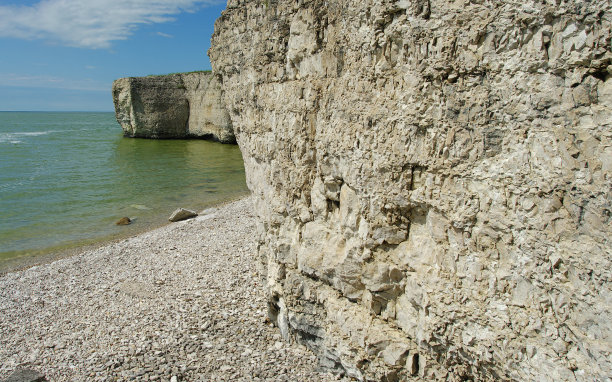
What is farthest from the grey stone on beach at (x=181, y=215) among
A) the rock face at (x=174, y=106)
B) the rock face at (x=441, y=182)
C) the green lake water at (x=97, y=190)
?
the rock face at (x=174, y=106)

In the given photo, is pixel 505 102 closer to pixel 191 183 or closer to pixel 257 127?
pixel 257 127

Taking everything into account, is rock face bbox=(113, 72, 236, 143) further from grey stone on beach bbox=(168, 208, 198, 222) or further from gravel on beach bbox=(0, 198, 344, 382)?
gravel on beach bbox=(0, 198, 344, 382)

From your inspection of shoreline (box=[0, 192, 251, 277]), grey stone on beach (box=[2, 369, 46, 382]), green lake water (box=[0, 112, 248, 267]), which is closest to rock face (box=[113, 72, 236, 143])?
green lake water (box=[0, 112, 248, 267])

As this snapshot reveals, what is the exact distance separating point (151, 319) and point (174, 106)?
34662 millimetres

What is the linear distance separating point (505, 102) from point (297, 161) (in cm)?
230

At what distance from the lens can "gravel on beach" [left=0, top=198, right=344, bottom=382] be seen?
16.6 feet

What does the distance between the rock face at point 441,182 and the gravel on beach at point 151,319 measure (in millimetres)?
874

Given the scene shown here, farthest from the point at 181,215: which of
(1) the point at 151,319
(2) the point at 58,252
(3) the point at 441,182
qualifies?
(3) the point at 441,182

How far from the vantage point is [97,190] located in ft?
61.2

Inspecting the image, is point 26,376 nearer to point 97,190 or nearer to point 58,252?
point 58,252

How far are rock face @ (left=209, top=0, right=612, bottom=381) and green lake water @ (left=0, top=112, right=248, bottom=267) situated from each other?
9795 millimetres

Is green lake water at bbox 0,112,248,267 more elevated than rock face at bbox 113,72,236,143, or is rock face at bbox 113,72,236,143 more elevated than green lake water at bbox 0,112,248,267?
rock face at bbox 113,72,236,143

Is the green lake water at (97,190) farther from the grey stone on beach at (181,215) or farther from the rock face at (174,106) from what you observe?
the rock face at (174,106)

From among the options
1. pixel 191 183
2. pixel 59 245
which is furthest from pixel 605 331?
pixel 191 183
